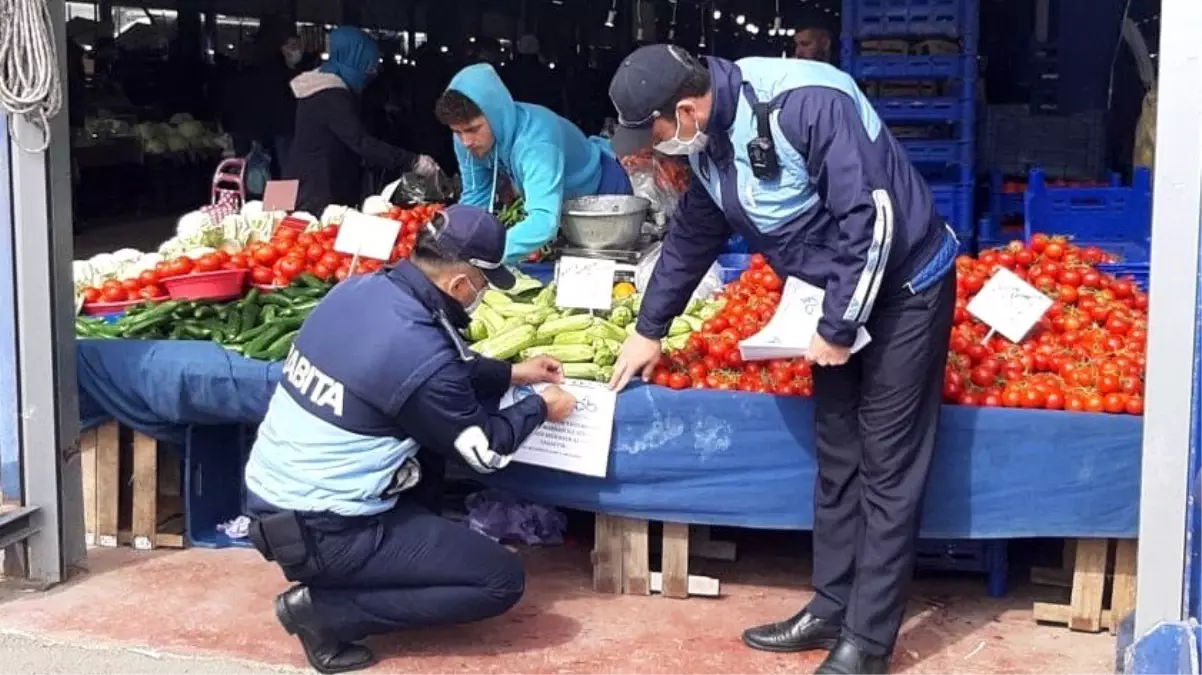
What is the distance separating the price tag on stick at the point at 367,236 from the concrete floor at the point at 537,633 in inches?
46.0

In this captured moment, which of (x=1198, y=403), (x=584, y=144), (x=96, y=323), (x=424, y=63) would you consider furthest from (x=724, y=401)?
(x=424, y=63)

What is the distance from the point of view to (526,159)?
18.0ft

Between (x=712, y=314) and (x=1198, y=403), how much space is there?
184cm

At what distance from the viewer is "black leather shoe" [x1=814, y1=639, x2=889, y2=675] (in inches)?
154

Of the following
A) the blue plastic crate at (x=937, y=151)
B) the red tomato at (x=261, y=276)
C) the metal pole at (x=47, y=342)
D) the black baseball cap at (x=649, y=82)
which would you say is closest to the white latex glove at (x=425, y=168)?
the red tomato at (x=261, y=276)

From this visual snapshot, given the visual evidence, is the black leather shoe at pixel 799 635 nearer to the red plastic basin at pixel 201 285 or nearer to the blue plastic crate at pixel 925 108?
the red plastic basin at pixel 201 285

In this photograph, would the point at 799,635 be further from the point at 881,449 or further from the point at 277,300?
the point at 277,300

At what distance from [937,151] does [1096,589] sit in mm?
3304

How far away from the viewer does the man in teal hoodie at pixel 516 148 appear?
211 inches

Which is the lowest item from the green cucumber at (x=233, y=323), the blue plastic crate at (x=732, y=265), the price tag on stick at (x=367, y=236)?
the green cucumber at (x=233, y=323)

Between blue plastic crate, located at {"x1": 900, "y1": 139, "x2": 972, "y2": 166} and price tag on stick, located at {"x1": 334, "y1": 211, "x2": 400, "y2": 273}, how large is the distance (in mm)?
3042

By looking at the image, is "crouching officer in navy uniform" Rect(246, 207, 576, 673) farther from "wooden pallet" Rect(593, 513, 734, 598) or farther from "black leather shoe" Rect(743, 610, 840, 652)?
"black leather shoe" Rect(743, 610, 840, 652)

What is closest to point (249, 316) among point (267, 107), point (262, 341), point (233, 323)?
point (233, 323)

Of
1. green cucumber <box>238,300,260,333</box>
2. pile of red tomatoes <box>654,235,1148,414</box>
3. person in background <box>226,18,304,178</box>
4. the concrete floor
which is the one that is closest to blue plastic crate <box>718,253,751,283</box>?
pile of red tomatoes <box>654,235,1148,414</box>
